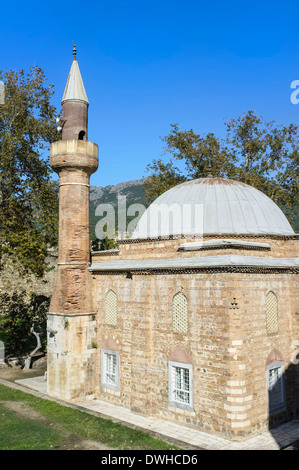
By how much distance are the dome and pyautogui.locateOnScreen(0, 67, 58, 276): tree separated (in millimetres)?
6679

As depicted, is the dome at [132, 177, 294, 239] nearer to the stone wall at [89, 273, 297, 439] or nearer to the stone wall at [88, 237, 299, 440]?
the stone wall at [88, 237, 299, 440]

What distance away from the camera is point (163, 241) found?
1479 cm

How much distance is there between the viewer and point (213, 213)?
15.3 m

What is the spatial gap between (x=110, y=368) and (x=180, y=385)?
3.68 metres

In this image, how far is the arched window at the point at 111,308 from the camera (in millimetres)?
15773

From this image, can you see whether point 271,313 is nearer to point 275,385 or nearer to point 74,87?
point 275,385

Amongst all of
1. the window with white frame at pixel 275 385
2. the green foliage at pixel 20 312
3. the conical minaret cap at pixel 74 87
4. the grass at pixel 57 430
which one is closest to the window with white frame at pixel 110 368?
the grass at pixel 57 430

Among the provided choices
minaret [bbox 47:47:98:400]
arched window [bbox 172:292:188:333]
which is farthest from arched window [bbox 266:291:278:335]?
minaret [bbox 47:47:98:400]

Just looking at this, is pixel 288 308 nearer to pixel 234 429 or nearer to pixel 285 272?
pixel 285 272

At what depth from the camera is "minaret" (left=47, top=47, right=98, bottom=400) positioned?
15875mm

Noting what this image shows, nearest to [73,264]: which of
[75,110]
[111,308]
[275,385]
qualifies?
[111,308]

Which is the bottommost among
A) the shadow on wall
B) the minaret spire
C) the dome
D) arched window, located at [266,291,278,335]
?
the shadow on wall
